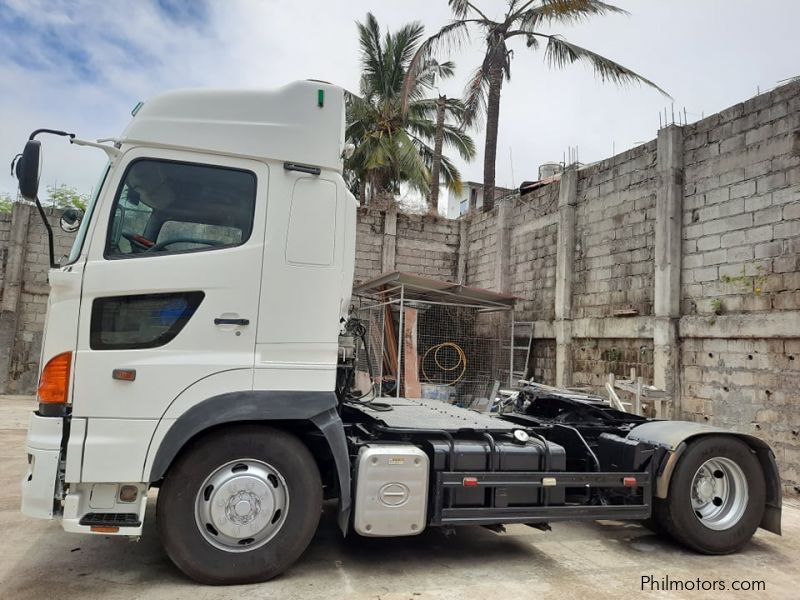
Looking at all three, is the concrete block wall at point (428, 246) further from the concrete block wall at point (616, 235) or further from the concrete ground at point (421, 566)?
the concrete ground at point (421, 566)

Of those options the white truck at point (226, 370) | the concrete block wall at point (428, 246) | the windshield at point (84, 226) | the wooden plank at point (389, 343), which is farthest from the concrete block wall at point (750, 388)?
the concrete block wall at point (428, 246)

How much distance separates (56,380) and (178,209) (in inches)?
50.6

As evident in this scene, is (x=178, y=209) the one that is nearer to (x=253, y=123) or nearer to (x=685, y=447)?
(x=253, y=123)

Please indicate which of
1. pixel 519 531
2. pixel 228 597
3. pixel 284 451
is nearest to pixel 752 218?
pixel 519 531

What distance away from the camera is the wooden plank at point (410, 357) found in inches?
448

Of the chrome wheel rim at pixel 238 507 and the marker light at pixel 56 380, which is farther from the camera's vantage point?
the chrome wheel rim at pixel 238 507

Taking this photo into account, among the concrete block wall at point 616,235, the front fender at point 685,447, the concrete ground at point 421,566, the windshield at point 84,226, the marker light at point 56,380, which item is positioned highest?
the concrete block wall at point 616,235

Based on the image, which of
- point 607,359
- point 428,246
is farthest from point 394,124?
point 607,359

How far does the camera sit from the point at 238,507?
12.3ft

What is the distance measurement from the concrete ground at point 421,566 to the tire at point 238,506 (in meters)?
0.15

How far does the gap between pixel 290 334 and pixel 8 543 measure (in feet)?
9.15

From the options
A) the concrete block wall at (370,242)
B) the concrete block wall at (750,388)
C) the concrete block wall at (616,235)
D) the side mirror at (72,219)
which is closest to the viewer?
the side mirror at (72,219)

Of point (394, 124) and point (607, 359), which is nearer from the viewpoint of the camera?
point (607, 359)

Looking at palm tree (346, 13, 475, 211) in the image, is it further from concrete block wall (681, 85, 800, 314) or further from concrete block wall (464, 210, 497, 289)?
concrete block wall (681, 85, 800, 314)
